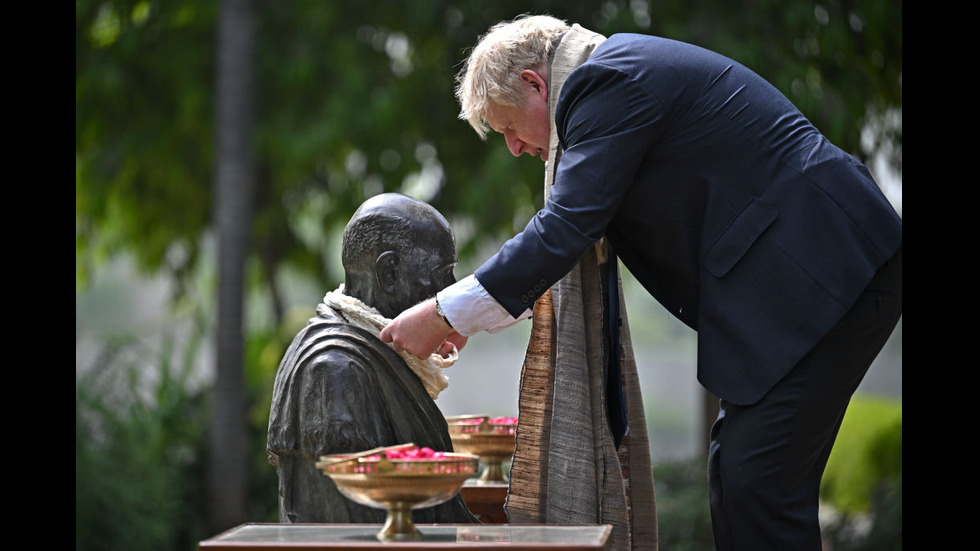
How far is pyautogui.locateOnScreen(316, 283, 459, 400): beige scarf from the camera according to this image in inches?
111

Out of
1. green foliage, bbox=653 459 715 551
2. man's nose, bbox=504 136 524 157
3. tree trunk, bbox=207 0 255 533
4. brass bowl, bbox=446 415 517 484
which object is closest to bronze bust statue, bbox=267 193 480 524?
man's nose, bbox=504 136 524 157

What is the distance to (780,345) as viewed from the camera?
105 inches

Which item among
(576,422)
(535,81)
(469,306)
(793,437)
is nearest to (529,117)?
(535,81)

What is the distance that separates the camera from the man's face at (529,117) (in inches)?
114

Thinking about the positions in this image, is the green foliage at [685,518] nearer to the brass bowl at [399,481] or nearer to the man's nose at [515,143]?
the man's nose at [515,143]

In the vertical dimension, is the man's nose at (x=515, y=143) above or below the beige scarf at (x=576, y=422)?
above

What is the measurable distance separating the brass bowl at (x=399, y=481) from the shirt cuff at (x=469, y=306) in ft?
1.05

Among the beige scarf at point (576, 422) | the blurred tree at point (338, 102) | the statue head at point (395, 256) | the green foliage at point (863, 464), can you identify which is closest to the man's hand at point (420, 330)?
A: the statue head at point (395, 256)

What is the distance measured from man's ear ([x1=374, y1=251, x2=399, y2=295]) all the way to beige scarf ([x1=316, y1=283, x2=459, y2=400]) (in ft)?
0.22

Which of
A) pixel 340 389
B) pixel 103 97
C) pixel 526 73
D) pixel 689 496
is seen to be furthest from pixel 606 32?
pixel 340 389

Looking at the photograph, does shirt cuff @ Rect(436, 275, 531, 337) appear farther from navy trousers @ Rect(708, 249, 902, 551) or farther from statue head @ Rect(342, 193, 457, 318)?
navy trousers @ Rect(708, 249, 902, 551)

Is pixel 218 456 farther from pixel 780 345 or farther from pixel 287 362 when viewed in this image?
pixel 780 345

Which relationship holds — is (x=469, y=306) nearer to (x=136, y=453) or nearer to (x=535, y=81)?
(x=535, y=81)

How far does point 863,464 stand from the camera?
8.34 metres
